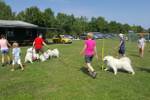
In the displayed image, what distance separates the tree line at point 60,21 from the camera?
74.1 meters

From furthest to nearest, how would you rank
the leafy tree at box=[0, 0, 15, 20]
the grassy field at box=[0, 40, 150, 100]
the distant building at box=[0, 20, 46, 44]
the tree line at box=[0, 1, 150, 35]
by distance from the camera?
the leafy tree at box=[0, 0, 15, 20]
the tree line at box=[0, 1, 150, 35]
the distant building at box=[0, 20, 46, 44]
the grassy field at box=[0, 40, 150, 100]

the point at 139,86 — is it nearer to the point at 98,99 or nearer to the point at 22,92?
the point at 98,99

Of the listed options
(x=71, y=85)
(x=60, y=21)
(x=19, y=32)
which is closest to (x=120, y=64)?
(x=71, y=85)

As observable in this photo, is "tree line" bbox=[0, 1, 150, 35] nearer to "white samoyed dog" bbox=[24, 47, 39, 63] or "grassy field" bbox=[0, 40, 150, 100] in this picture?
"white samoyed dog" bbox=[24, 47, 39, 63]

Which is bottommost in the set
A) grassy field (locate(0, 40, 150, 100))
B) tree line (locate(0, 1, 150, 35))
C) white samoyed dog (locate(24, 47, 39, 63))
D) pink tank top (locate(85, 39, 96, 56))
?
grassy field (locate(0, 40, 150, 100))

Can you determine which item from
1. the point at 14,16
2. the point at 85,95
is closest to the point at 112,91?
the point at 85,95

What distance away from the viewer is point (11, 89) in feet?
37.1

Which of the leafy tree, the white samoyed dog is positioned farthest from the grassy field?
the leafy tree

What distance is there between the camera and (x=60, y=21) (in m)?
92.2

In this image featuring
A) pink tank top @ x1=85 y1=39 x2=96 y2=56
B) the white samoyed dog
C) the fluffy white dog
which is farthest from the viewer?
the white samoyed dog

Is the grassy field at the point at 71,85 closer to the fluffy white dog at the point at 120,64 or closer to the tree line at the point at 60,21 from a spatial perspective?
the fluffy white dog at the point at 120,64

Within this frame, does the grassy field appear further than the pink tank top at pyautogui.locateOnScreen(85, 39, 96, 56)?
No

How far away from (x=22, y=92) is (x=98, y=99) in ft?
9.34

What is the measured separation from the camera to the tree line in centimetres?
7406
